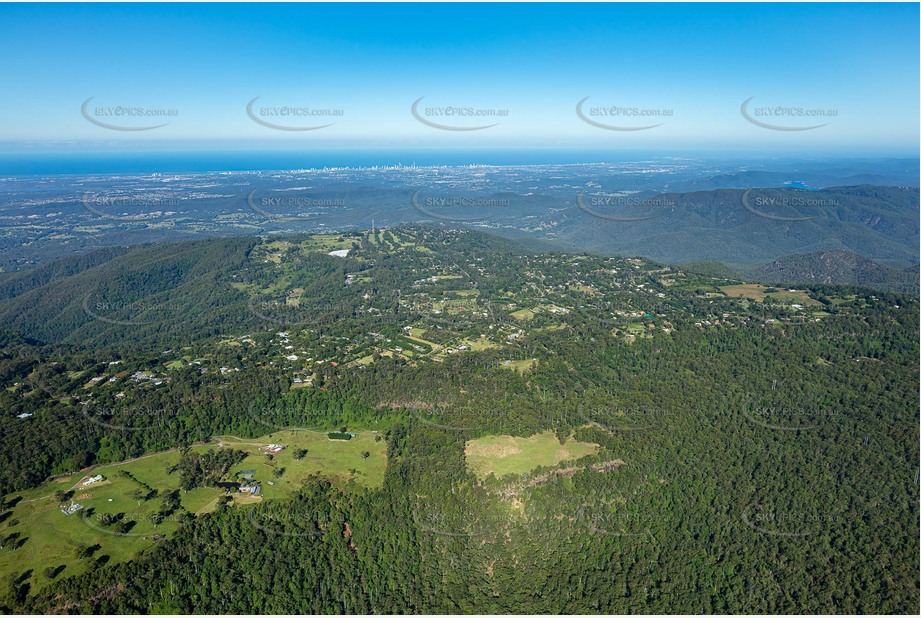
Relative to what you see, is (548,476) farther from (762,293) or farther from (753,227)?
(753,227)

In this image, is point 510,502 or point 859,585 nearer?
point 859,585

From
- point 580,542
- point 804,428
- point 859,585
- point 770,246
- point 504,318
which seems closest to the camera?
point 859,585

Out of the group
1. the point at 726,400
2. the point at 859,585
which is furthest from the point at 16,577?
the point at 726,400

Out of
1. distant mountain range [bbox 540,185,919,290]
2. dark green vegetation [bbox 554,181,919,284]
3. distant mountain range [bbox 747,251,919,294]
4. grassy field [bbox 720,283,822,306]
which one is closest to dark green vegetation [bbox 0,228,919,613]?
grassy field [bbox 720,283,822,306]

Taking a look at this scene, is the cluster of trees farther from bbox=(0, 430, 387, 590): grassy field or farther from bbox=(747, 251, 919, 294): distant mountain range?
bbox=(747, 251, 919, 294): distant mountain range

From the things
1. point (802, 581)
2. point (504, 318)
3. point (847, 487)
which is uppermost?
point (504, 318)

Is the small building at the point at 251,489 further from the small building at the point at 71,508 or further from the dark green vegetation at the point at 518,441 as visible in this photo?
the small building at the point at 71,508

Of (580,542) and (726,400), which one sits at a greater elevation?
(726,400)

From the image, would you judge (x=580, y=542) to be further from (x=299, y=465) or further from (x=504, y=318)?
(x=504, y=318)
